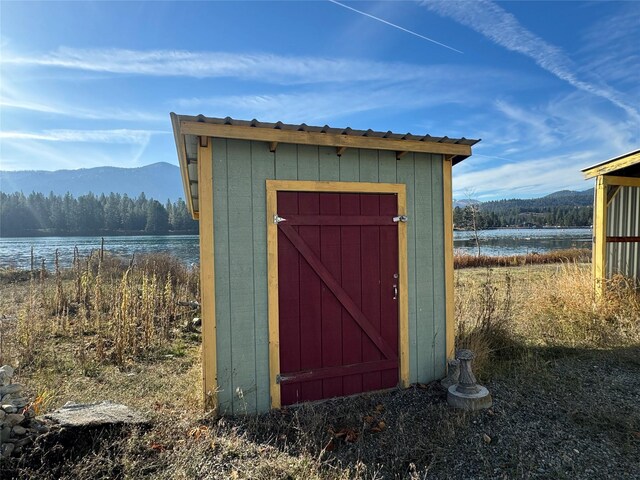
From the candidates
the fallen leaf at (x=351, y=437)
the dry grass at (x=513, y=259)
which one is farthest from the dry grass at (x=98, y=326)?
the dry grass at (x=513, y=259)

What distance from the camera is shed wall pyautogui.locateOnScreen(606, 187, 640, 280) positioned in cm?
655

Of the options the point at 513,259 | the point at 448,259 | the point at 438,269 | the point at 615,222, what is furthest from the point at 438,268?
the point at 513,259

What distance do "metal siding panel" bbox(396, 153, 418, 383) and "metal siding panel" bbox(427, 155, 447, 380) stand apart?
26 centimetres

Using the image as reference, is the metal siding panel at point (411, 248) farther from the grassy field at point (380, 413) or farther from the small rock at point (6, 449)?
the small rock at point (6, 449)

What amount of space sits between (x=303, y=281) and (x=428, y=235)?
4.86ft

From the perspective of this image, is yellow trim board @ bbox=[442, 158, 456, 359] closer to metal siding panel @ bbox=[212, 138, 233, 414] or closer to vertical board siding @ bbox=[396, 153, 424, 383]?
vertical board siding @ bbox=[396, 153, 424, 383]

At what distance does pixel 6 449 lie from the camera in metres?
2.26

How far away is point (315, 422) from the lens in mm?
2967

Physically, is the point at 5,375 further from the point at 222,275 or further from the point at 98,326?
the point at 98,326

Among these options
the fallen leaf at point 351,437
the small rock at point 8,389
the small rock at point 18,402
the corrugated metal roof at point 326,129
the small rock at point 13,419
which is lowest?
the fallen leaf at point 351,437

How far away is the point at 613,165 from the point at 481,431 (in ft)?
17.6

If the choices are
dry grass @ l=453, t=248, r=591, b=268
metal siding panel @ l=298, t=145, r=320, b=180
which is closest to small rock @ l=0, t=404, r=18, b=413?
metal siding panel @ l=298, t=145, r=320, b=180

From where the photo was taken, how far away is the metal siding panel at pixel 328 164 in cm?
350

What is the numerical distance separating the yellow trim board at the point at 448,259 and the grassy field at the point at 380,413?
20.6 inches
